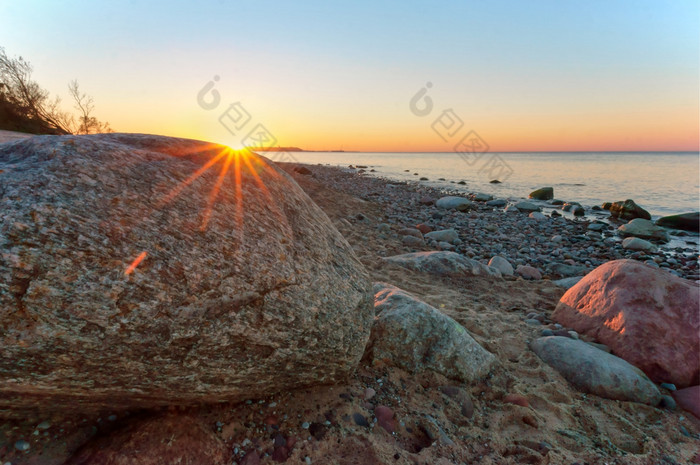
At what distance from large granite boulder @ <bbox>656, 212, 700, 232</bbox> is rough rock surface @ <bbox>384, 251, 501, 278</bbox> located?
1211cm

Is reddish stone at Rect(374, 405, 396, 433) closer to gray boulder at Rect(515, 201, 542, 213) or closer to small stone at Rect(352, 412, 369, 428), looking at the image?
small stone at Rect(352, 412, 369, 428)

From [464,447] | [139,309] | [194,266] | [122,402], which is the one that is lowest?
[464,447]

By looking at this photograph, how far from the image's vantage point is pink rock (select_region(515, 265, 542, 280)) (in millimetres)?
6843

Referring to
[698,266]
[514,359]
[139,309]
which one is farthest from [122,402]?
[698,266]

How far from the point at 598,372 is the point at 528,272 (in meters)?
3.80

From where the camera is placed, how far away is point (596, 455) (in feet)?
8.09

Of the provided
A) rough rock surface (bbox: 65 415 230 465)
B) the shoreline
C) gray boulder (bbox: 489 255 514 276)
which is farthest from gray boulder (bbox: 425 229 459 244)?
rough rock surface (bbox: 65 415 230 465)

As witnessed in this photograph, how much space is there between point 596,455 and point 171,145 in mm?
3941

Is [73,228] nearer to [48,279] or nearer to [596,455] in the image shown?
[48,279]

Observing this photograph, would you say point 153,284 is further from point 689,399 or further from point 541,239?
point 541,239

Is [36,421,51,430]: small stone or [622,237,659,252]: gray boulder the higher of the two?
[36,421,51,430]: small stone

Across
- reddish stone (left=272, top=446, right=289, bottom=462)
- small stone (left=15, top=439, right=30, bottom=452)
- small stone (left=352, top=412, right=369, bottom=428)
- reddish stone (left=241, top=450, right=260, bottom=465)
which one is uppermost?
small stone (left=15, top=439, right=30, bottom=452)

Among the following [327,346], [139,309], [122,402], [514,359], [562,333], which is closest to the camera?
[139,309]

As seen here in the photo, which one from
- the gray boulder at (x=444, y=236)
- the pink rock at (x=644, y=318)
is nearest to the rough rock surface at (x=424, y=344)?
the pink rock at (x=644, y=318)
